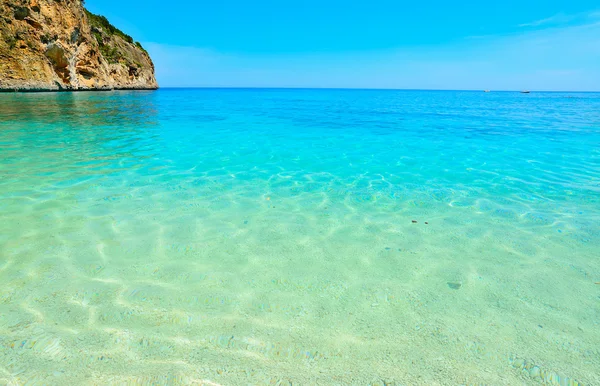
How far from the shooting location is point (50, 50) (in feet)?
120

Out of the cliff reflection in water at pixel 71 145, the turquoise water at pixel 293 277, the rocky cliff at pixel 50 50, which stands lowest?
the turquoise water at pixel 293 277

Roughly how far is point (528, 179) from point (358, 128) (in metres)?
9.62

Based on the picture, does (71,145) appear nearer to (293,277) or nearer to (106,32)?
(293,277)

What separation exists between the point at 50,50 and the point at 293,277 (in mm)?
47274

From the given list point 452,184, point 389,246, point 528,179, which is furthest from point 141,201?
point 528,179

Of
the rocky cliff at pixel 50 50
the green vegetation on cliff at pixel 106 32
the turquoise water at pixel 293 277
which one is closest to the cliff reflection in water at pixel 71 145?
the turquoise water at pixel 293 277

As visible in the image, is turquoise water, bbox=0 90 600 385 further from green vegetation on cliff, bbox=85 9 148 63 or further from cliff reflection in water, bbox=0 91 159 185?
green vegetation on cliff, bbox=85 9 148 63

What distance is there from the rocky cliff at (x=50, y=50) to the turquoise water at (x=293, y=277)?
124 feet

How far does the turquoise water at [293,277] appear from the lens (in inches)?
81.4

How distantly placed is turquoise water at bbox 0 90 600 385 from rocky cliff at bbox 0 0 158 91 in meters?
37.7

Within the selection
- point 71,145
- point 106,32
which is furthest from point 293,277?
point 106,32

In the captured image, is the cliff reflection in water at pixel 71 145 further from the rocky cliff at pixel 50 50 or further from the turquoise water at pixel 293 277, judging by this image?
the rocky cliff at pixel 50 50

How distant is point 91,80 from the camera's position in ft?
149

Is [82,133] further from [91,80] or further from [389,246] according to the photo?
[91,80]
